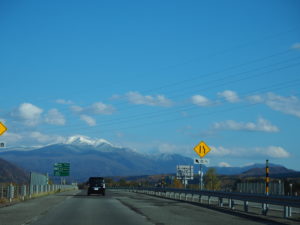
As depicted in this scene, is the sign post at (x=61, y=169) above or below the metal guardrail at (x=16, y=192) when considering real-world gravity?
above

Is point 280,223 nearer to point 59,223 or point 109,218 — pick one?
point 109,218

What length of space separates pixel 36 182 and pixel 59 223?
1598 inches

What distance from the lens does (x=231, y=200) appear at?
1227 inches

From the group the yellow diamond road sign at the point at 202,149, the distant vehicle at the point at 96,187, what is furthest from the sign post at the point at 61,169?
the yellow diamond road sign at the point at 202,149

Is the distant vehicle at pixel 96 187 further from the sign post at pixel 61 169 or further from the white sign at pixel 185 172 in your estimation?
the sign post at pixel 61 169

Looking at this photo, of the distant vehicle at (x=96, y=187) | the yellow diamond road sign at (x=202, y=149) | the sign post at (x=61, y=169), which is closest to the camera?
the yellow diamond road sign at (x=202, y=149)

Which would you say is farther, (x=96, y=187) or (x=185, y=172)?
(x=185, y=172)

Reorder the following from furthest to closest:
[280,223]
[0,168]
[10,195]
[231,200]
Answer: [0,168] < [10,195] < [231,200] < [280,223]

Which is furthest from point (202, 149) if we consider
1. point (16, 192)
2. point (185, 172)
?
point (185, 172)

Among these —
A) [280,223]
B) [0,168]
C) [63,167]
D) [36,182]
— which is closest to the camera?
[280,223]

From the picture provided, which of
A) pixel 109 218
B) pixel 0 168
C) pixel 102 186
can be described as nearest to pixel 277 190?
pixel 109 218

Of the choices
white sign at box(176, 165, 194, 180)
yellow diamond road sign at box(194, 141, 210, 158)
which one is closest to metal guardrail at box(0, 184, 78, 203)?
yellow diamond road sign at box(194, 141, 210, 158)

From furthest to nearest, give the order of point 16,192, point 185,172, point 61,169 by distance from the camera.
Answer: point 61,169 < point 185,172 < point 16,192

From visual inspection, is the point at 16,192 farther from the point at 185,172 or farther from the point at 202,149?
the point at 185,172
